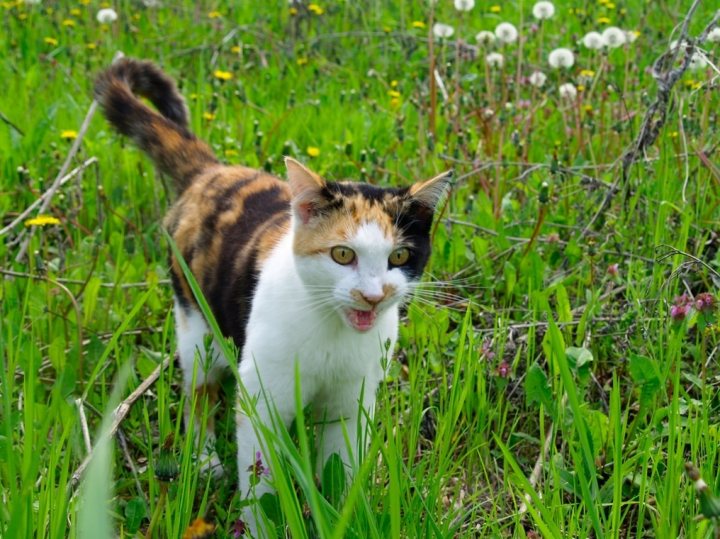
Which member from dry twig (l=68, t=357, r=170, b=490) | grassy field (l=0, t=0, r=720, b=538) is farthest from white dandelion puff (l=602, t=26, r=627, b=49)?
dry twig (l=68, t=357, r=170, b=490)

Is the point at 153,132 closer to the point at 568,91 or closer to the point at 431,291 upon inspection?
the point at 431,291

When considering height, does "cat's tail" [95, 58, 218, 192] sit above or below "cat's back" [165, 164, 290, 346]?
above

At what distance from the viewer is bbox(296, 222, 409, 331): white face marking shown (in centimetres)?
226

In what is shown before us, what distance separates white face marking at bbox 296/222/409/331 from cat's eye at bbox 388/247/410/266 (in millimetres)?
26

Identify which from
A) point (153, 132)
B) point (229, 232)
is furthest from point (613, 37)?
point (229, 232)

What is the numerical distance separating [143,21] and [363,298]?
17.0ft

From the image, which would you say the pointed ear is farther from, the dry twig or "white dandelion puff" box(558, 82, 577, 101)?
"white dandelion puff" box(558, 82, 577, 101)

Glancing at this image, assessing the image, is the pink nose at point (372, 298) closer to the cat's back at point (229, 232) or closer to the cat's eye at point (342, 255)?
the cat's eye at point (342, 255)

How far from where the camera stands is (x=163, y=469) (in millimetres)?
1672

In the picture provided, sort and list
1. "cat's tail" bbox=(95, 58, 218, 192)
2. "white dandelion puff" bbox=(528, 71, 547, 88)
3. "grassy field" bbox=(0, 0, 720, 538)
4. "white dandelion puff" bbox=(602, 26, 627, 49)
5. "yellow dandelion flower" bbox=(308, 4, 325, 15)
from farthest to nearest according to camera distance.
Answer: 1. "yellow dandelion flower" bbox=(308, 4, 325, 15)
2. "white dandelion puff" bbox=(528, 71, 547, 88)
3. "white dandelion puff" bbox=(602, 26, 627, 49)
4. "cat's tail" bbox=(95, 58, 218, 192)
5. "grassy field" bbox=(0, 0, 720, 538)

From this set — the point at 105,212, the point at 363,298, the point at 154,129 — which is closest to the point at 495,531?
the point at 363,298

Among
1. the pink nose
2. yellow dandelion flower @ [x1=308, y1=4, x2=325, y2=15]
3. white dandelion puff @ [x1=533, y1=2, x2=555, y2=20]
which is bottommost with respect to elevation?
the pink nose

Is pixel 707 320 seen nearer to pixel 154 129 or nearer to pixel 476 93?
pixel 154 129

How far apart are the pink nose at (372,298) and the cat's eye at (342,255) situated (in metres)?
0.14
